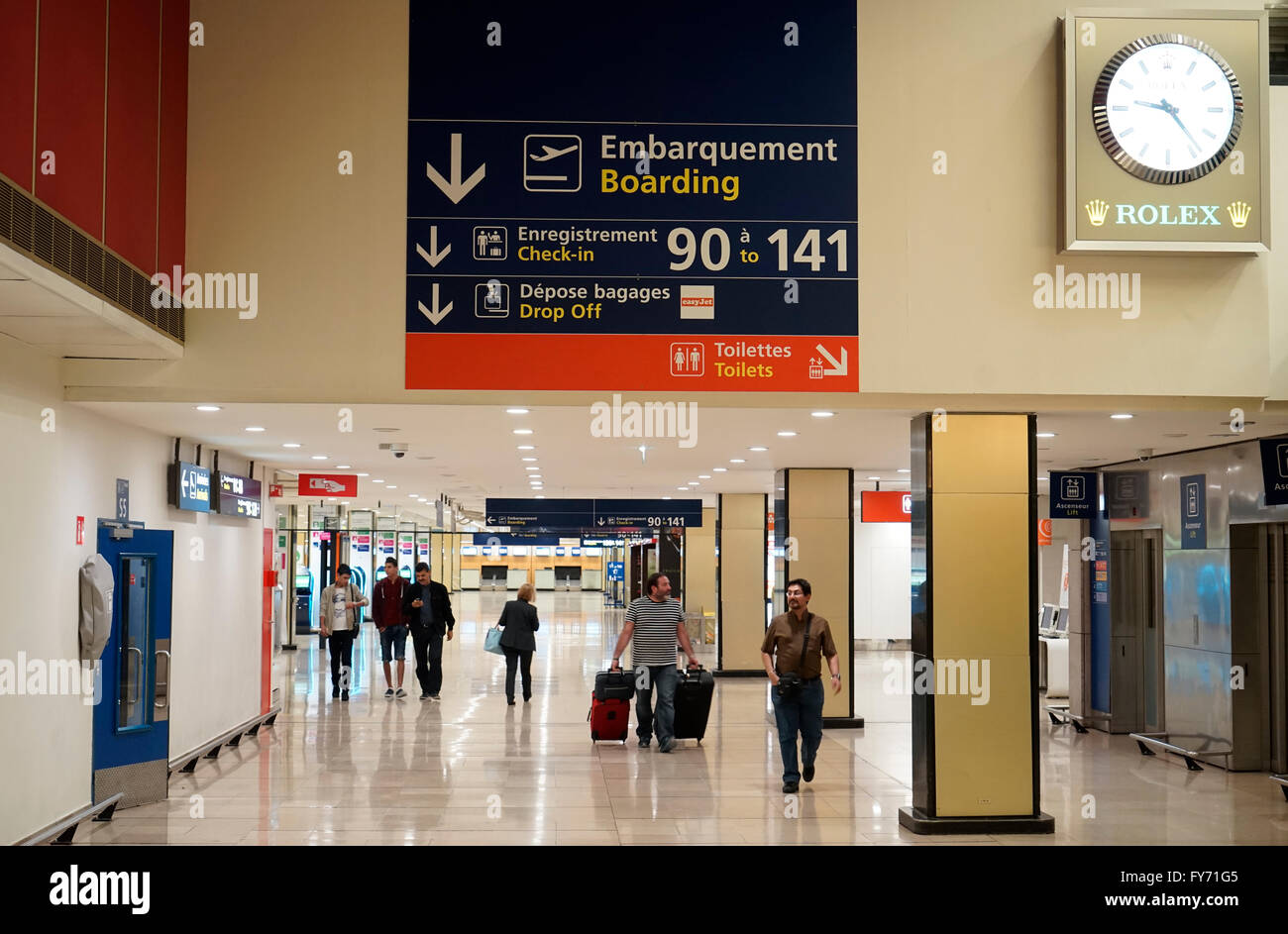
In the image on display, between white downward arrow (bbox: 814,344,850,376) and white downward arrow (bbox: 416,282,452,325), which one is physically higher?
white downward arrow (bbox: 416,282,452,325)

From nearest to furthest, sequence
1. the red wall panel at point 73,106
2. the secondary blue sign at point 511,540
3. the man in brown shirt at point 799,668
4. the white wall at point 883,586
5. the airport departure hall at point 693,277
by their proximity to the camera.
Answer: the red wall panel at point 73,106
the airport departure hall at point 693,277
the man in brown shirt at point 799,668
the white wall at point 883,586
the secondary blue sign at point 511,540

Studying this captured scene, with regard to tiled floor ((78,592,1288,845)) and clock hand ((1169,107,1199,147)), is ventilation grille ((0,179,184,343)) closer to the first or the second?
tiled floor ((78,592,1288,845))

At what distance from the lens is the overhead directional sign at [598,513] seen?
74.9 ft

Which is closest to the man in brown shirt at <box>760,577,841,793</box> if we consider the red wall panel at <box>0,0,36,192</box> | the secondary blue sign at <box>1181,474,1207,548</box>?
the secondary blue sign at <box>1181,474,1207,548</box>

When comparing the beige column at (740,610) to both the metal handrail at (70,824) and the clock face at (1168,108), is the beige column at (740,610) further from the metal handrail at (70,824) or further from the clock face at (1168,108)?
the clock face at (1168,108)

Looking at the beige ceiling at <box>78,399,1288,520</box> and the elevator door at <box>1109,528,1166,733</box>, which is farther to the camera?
the elevator door at <box>1109,528,1166,733</box>

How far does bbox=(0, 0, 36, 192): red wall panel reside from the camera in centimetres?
480

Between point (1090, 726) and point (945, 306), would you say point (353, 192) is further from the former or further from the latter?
point (1090, 726)

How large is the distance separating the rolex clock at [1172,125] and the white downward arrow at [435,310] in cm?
428

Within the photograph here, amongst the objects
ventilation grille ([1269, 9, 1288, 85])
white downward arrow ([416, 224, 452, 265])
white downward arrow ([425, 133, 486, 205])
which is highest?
ventilation grille ([1269, 9, 1288, 85])

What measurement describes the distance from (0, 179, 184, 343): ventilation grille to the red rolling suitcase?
589 centimetres

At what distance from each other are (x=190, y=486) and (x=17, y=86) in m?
5.92

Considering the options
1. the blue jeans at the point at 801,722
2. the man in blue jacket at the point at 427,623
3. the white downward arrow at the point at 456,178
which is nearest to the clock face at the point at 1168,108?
the white downward arrow at the point at 456,178

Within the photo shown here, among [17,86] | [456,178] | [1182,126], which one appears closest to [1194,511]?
[1182,126]
